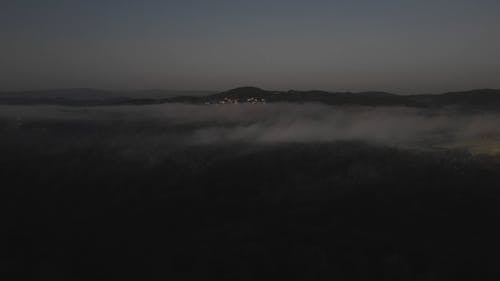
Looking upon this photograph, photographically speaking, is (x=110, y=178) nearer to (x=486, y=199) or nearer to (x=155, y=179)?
(x=155, y=179)

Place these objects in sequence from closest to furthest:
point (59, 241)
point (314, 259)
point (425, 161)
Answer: point (314, 259)
point (59, 241)
point (425, 161)

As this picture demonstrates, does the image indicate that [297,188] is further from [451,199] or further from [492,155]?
[492,155]

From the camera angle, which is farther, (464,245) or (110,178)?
(110,178)

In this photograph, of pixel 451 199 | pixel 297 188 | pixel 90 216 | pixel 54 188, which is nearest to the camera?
pixel 90 216

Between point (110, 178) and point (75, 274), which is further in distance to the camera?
point (110, 178)

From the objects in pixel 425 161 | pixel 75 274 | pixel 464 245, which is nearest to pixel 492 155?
pixel 425 161

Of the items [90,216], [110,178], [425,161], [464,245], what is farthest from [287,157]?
[464,245]
